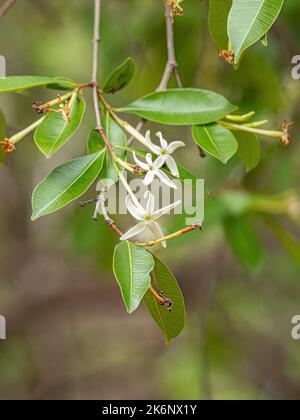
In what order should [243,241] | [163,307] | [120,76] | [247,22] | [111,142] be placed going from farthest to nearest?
[243,241], [120,76], [111,142], [163,307], [247,22]

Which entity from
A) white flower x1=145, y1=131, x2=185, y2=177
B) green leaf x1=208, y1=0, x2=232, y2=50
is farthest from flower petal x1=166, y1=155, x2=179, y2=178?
green leaf x1=208, y1=0, x2=232, y2=50

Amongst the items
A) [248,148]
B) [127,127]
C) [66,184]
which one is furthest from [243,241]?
[66,184]

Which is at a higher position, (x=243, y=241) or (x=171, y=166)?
(x=171, y=166)

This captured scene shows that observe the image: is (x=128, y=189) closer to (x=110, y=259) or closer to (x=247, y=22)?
(x=247, y=22)

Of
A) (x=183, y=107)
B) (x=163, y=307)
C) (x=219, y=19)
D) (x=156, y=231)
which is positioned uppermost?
(x=219, y=19)

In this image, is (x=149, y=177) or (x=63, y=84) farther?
(x=63, y=84)

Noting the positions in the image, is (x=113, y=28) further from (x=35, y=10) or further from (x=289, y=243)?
(x=289, y=243)

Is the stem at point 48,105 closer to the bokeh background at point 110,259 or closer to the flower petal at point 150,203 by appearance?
the flower petal at point 150,203
